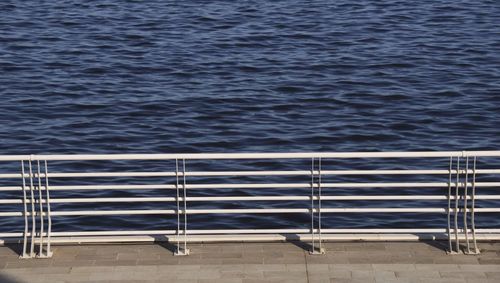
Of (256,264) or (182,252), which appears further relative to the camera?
(182,252)

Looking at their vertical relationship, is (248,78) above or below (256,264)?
below

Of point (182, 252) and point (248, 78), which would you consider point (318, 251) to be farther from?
point (248, 78)

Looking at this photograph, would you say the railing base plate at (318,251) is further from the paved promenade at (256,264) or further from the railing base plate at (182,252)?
the railing base plate at (182,252)

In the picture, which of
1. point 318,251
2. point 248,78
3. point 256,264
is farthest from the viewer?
point 248,78

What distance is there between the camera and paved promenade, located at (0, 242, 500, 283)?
1091cm

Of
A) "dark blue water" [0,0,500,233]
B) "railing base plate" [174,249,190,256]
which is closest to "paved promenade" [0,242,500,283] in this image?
"railing base plate" [174,249,190,256]

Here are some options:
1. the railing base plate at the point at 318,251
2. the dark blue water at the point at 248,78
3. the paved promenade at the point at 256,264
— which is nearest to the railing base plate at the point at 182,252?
the paved promenade at the point at 256,264

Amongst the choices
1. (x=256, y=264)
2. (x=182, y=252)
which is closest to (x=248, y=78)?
(x=182, y=252)

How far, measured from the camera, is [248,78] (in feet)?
102

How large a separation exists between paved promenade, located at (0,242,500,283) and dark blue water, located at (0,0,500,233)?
7.72 m

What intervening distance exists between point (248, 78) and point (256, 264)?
790 inches

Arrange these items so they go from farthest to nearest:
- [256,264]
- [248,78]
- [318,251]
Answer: [248,78] < [318,251] < [256,264]

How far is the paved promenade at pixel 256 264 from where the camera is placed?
10.9m

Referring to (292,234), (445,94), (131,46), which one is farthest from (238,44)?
(292,234)
